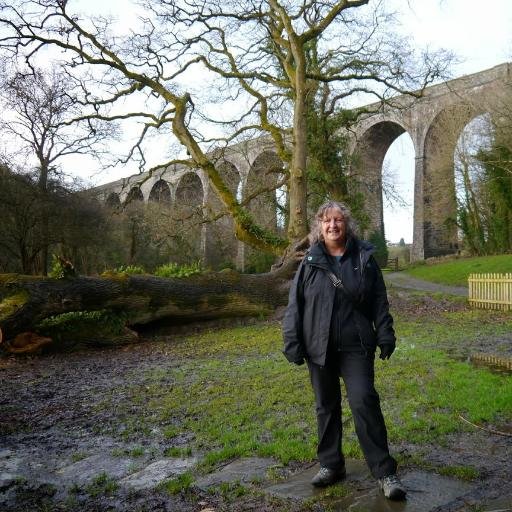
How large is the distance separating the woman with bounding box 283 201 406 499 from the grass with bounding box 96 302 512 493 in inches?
21.2

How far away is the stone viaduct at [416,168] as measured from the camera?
74.9 ft

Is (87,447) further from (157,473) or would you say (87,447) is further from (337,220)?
(337,220)

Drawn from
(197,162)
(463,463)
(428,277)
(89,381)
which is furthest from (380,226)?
(463,463)

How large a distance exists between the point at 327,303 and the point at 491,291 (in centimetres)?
1243

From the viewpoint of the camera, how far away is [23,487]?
3.33 metres

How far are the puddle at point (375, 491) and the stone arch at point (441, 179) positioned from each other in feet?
89.2

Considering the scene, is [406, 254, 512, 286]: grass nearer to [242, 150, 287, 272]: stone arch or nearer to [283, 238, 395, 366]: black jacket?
[242, 150, 287, 272]: stone arch

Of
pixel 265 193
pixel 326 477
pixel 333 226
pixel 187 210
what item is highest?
pixel 265 193

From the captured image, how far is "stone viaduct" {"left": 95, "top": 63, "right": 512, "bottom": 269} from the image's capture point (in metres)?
22.8

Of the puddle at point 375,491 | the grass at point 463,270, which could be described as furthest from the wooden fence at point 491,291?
the puddle at point 375,491

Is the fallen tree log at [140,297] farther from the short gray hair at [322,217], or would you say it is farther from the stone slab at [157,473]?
the short gray hair at [322,217]

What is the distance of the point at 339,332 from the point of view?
295 centimetres

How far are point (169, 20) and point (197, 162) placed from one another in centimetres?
388

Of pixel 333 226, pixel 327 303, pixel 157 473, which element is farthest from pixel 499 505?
pixel 157 473
